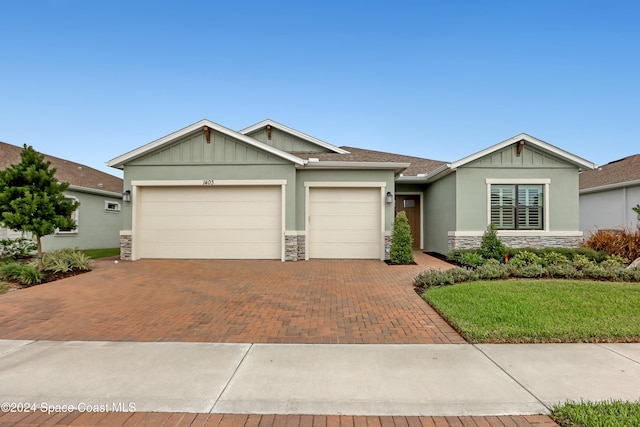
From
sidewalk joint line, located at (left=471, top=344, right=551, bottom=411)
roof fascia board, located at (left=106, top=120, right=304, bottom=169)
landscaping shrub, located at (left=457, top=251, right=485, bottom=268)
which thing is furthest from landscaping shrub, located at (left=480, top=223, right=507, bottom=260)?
sidewalk joint line, located at (left=471, top=344, right=551, bottom=411)

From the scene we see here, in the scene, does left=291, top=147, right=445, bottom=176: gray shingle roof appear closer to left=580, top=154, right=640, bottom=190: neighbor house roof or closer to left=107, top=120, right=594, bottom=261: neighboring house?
left=107, top=120, right=594, bottom=261: neighboring house

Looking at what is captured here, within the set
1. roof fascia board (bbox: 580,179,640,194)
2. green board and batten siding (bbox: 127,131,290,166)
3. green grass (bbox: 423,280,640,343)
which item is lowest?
green grass (bbox: 423,280,640,343)

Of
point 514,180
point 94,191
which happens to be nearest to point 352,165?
point 514,180

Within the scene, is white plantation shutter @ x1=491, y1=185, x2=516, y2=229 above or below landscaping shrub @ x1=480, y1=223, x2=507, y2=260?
above

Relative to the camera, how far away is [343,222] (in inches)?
448

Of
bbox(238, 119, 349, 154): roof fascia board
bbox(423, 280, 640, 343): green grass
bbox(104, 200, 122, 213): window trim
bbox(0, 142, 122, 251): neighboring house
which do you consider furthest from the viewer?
bbox(104, 200, 122, 213): window trim

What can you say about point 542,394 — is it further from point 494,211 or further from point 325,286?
point 494,211

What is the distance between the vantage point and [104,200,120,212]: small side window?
15207 mm

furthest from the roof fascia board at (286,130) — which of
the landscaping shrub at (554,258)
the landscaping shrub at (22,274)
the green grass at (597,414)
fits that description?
the green grass at (597,414)

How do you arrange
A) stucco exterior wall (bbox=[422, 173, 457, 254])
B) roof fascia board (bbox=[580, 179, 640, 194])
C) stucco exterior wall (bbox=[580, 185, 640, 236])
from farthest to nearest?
1. stucco exterior wall (bbox=[580, 185, 640, 236])
2. roof fascia board (bbox=[580, 179, 640, 194])
3. stucco exterior wall (bbox=[422, 173, 457, 254])

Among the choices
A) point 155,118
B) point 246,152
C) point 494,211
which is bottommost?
point 494,211

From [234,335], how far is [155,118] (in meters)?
15.9

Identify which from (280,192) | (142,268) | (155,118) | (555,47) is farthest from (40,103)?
(555,47)

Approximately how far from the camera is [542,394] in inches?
103
